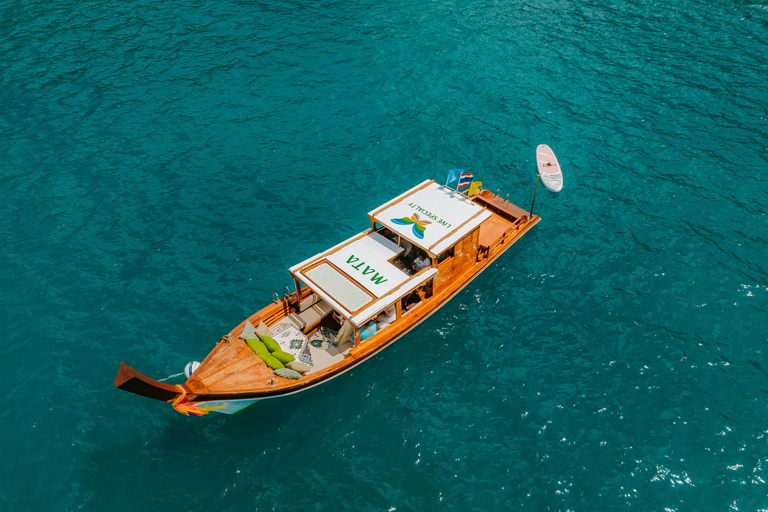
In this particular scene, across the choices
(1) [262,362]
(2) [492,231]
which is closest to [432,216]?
(2) [492,231]

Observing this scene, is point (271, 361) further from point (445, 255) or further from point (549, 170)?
point (549, 170)

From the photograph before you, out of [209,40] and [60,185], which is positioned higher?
[209,40]

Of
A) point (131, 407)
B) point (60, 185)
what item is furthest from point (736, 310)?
point (60, 185)

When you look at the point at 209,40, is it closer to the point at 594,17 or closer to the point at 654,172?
the point at 594,17

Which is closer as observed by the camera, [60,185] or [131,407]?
[131,407]

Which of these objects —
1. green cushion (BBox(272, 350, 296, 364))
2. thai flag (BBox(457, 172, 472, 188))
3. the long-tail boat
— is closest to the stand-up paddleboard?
thai flag (BBox(457, 172, 472, 188))

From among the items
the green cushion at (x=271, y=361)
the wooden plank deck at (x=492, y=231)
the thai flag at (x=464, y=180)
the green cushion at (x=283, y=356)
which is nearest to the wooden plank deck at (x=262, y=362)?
the green cushion at (x=271, y=361)

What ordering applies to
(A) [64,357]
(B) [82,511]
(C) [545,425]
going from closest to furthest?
(B) [82,511] → (C) [545,425] → (A) [64,357]
